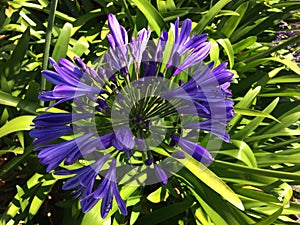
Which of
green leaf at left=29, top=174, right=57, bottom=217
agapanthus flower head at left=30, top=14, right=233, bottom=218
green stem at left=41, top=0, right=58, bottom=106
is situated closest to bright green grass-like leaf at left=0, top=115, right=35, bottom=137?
green stem at left=41, top=0, right=58, bottom=106

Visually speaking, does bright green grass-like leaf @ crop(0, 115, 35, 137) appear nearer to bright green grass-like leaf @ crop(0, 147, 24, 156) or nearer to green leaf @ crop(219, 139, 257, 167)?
bright green grass-like leaf @ crop(0, 147, 24, 156)

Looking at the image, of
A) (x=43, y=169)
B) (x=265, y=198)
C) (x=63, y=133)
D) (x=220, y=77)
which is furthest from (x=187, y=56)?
Answer: (x=43, y=169)

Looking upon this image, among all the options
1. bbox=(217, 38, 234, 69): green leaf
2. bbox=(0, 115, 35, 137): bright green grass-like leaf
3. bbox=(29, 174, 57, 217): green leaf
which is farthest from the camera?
bbox=(217, 38, 234, 69): green leaf

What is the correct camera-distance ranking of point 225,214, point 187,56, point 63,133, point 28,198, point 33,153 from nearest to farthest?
point 63,133, point 187,56, point 225,214, point 28,198, point 33,153

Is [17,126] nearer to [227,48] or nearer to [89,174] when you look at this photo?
[89,174]

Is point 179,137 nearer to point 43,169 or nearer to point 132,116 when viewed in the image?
point 132,116

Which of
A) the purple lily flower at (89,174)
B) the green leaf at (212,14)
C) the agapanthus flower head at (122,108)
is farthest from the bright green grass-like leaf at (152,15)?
the purple lily flower at (89,174)
